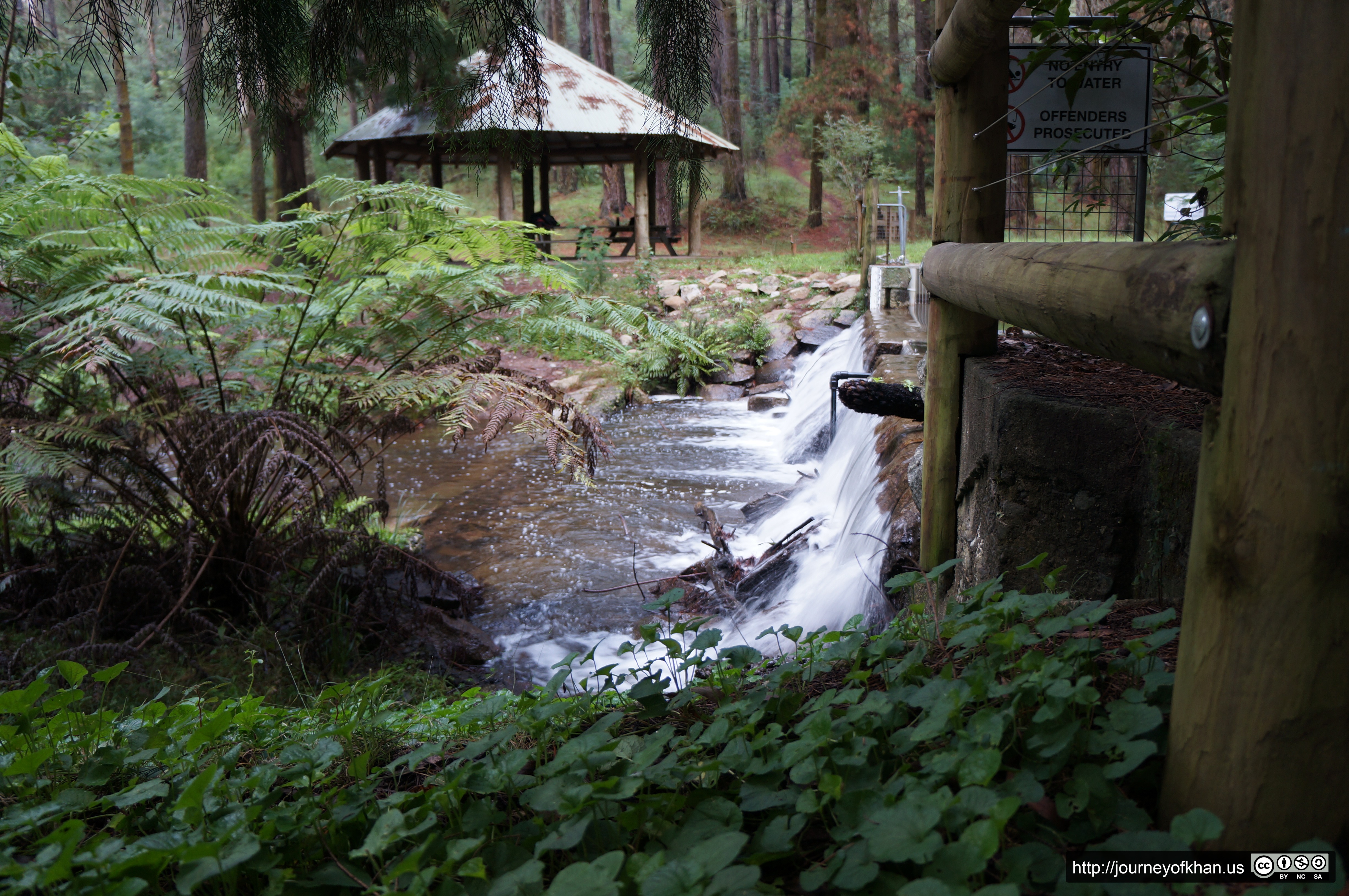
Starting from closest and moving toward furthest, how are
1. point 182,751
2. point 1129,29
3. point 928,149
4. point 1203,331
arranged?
point 1203,331 < point 182,751 < point 1129,29 < point 928,149

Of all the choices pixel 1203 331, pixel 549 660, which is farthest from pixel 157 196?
pixel 1203 331

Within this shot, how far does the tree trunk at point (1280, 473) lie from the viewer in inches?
37.2

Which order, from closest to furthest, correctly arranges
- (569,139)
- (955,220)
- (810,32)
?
(955,220) → (569,139) → (810,32)

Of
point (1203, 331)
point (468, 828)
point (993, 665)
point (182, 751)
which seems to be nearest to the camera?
point (1203, 331)

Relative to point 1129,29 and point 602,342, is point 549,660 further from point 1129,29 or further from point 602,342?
point 1129,29

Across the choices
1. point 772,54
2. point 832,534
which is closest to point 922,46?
point 772,54

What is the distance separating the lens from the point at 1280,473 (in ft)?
3.29

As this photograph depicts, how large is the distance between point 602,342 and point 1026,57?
2.41 meters

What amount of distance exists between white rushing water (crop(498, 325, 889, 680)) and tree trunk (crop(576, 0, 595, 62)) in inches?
1120

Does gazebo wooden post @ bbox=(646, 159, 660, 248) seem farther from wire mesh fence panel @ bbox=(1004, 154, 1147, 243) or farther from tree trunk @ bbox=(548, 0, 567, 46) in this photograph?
wire mesh fence panel @ bbox=(1004, 154, 1147, 243)

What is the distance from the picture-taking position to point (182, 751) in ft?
6.06

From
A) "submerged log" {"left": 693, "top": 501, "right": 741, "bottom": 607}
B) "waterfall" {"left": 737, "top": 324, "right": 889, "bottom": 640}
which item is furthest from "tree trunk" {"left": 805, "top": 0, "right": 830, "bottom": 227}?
"submerged log" {"left": 693, "top": 501, "right": 741, "bottom": 607}

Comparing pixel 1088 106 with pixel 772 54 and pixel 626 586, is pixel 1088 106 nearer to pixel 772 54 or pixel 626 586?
pixel 626 586

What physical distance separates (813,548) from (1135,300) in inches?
149
